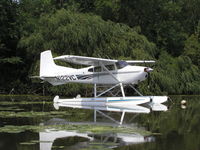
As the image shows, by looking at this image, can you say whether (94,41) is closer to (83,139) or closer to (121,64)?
(121,64)

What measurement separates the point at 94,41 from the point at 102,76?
225 inches

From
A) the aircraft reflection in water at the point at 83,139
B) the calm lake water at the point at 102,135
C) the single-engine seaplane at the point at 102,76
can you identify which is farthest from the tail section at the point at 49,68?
the aircraft reflection in water at the point at 83,139

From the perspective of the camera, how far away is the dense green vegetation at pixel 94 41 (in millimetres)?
21453

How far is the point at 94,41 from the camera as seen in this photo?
21797 millimetres

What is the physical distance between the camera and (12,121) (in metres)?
9.55

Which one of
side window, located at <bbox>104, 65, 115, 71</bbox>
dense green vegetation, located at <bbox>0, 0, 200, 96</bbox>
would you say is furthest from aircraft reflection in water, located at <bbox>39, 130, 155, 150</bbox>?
dense green vegetation, located at <bbox>0, 0, 200, 96</bbox>

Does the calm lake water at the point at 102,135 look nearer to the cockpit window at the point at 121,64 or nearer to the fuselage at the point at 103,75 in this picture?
the fuselage at the point at 103,75

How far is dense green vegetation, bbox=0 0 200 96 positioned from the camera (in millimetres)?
21453

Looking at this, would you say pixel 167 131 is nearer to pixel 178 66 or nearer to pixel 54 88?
pixel 54 88

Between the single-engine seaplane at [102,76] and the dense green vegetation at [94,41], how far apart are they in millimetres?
2929

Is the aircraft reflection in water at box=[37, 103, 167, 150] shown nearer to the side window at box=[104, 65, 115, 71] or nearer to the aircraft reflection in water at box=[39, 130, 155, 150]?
the aircraft reflection in water at box=[39, 130, 155, 150]

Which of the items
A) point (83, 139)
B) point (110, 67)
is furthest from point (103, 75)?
point (83, 139)

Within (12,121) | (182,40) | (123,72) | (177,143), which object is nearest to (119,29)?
(123,72)

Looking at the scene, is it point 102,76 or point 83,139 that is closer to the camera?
point 83,139
